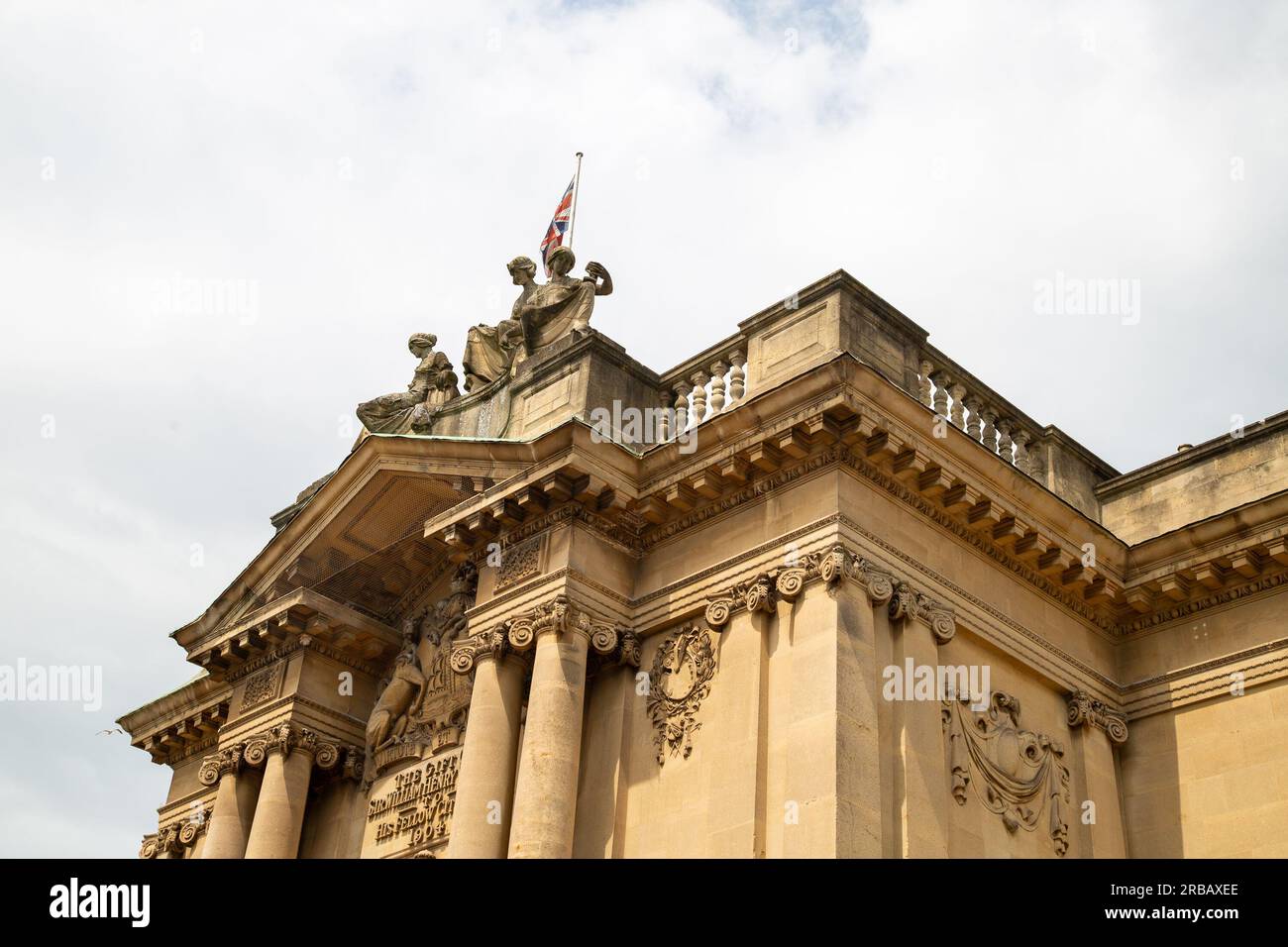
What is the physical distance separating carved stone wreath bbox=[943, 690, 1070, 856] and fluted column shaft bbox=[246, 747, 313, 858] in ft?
28.5

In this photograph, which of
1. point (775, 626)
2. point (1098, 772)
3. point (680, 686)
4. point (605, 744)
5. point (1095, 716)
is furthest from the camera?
point (1095, 716)

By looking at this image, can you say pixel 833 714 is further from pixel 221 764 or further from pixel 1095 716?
pixel 221 764

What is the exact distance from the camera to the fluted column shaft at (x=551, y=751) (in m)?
16.3

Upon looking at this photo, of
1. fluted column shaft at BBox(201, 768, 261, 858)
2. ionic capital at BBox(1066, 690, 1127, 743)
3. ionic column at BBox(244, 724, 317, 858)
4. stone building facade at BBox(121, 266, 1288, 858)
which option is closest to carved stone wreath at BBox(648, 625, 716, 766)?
stone building facade at BBox(121, 266, 1288, 858)

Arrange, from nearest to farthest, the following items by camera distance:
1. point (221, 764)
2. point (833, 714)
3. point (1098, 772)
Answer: point (833, 714), point (1098, 772), point (221, 764)

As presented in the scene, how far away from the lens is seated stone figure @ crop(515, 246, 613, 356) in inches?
818

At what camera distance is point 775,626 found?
16.5m

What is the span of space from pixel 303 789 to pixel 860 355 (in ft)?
30.2

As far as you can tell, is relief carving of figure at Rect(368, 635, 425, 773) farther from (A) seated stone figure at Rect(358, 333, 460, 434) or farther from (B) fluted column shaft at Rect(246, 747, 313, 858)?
(A) seated stone figure at Rect(358, 333, 460, 434)

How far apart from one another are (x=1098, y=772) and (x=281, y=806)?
9.98 meters

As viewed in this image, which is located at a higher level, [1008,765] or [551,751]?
[1008,765]

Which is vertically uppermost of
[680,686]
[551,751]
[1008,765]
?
[680,686]

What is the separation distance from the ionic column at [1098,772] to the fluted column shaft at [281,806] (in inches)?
377

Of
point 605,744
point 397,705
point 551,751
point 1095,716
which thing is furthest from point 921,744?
point 397,705
